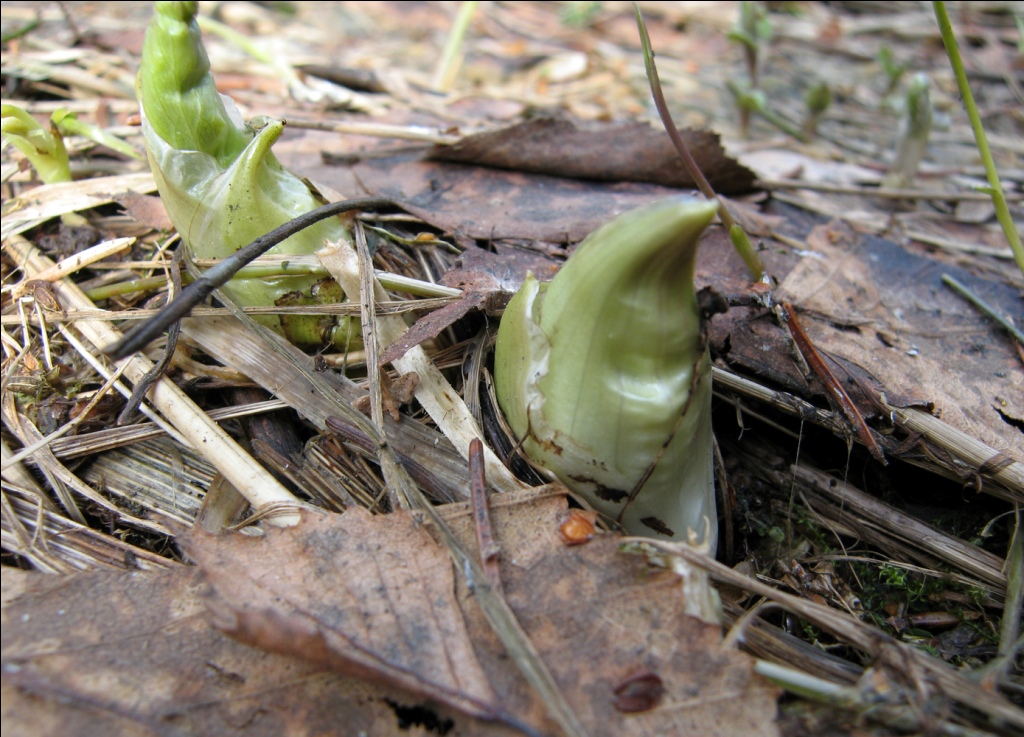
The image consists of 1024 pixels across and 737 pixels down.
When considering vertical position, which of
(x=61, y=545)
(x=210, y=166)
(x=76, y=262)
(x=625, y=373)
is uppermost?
(x=210, y=166)

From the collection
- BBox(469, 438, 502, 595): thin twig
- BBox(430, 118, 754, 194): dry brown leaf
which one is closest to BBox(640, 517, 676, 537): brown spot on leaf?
BBox(469, 438, 502, 595): thin twig

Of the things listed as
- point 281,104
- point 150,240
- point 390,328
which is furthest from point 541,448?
point 281,104

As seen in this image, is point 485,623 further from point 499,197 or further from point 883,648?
point 499,197

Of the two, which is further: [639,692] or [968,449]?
[968,449]

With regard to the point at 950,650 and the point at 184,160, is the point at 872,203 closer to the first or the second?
the point at 950,650

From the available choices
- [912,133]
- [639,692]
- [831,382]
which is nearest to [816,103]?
[912,133]

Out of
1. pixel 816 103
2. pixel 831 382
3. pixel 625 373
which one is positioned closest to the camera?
pixel 625 373
